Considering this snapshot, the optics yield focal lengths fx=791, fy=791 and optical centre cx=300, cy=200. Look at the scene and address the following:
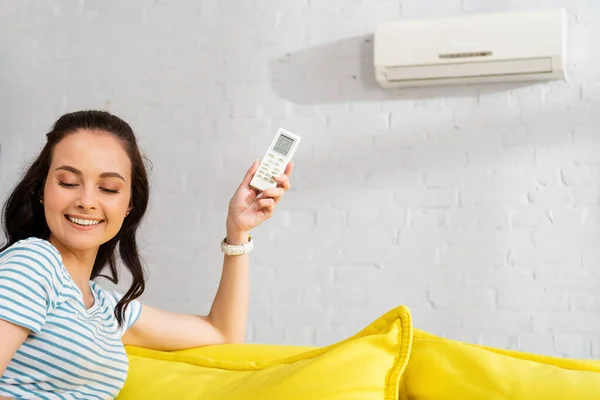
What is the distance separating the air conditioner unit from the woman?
108 centimetres

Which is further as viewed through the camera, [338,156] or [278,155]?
[338,156]

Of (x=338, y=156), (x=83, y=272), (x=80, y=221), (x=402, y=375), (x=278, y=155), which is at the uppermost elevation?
(x=338, y=156)

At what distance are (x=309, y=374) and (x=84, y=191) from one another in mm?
608

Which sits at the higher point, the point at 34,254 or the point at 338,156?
the point at 338,156

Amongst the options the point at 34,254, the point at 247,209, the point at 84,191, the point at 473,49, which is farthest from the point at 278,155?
the point at 473,49

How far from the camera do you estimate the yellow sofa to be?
113cm

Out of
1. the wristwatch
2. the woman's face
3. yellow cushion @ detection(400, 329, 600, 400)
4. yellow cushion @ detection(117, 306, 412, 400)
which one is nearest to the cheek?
the woman's face

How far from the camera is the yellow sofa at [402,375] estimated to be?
1.13 meters

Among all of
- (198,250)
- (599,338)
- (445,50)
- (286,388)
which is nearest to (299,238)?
(198,250)

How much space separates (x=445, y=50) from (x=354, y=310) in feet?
3.18

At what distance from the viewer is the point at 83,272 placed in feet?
5.22

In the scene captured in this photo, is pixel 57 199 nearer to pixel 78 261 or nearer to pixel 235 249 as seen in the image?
pixel 78 261

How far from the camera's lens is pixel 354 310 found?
112 inches

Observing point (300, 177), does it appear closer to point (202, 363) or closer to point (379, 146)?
point (379, 146)
